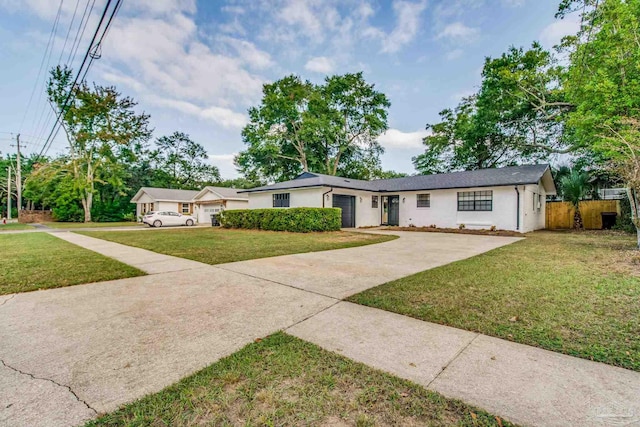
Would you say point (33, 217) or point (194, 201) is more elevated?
point (194, 201)

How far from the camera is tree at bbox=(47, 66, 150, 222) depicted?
2620cm

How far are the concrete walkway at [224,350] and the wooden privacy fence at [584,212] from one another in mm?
18524

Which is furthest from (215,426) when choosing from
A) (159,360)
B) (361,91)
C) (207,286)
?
(361,91)

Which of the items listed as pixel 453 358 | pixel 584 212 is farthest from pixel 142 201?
pixel 584 212

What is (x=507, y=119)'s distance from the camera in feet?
70.1

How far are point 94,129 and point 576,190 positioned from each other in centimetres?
3949

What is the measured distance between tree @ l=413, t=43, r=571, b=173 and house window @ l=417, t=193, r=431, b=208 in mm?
8346

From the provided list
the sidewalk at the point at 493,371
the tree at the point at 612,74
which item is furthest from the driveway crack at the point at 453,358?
the tree at the point at 612,74

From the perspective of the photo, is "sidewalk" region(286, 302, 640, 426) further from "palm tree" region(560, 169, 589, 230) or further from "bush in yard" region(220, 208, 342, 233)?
"palm tree" region(560, 169, 589, 230)

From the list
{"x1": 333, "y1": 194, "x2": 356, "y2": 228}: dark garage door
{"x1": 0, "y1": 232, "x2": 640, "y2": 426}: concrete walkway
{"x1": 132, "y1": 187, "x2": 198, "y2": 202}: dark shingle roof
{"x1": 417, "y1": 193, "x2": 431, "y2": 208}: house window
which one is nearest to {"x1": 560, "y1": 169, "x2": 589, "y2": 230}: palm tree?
{"x1": 417, "y1": 193, "x2": 431, "y2": 208}: house window

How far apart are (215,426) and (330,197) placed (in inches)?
611

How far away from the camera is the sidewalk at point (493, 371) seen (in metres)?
1.73

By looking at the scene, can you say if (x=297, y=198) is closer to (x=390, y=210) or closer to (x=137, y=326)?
(x=390, y=210)

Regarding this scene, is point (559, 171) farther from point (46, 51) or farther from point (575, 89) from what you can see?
point (46, 51)
